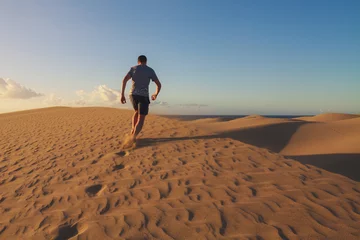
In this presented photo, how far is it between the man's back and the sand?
5.21 feet

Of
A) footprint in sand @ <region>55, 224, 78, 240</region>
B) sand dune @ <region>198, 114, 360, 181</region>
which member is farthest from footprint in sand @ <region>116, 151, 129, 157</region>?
sand dune @ <region>198, 114, 360, 181</region>

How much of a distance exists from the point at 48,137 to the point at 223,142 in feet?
23.5

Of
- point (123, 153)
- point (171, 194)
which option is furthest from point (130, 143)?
point (171, 194)

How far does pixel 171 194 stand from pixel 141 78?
12.7 ft

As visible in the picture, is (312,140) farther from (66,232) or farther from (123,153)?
(66,232)

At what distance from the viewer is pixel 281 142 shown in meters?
14.8

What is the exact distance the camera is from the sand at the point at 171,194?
3416mm

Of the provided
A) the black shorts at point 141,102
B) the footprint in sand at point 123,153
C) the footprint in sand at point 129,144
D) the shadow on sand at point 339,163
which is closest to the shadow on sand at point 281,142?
the shadow on sand at point 339,163

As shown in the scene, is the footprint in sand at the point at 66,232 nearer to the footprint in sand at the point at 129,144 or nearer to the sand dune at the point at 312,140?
the footprint in sand at the point at 129,144

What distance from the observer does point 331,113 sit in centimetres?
2741

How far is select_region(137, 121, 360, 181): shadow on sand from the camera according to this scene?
8.17m

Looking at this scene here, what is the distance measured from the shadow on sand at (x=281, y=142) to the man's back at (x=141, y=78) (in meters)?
1.58

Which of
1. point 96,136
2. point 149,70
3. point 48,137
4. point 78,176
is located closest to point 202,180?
point 78,176

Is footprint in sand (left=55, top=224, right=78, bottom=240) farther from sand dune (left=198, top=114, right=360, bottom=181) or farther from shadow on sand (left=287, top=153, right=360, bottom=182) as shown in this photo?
shadow on sand (left=287, top=153, right=360, bottom=182)
